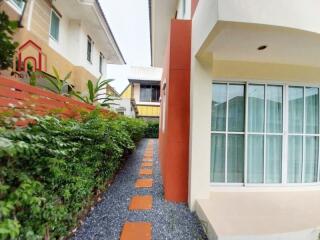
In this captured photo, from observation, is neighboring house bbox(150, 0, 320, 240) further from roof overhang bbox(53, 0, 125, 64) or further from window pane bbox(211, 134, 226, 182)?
roof overhang bbox(53, 0, 125, 64)

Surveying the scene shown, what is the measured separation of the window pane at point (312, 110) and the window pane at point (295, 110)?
7.5 inches

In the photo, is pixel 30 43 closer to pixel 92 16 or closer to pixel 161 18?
pixel 92 16

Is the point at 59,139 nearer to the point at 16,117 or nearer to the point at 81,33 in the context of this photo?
the point at 16,117

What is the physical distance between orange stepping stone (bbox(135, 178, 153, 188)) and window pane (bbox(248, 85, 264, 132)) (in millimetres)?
3330

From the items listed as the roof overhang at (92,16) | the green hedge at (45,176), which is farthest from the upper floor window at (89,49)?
the green hedge at (45,176)

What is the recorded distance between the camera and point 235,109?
5273mm

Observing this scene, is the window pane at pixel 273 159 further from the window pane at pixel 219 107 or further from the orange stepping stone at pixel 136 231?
the orange stepping stone at pixel 136 231

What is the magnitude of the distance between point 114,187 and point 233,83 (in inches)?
172

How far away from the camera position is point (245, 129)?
17.2 feet

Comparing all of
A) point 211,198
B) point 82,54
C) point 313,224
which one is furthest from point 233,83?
point 82,54

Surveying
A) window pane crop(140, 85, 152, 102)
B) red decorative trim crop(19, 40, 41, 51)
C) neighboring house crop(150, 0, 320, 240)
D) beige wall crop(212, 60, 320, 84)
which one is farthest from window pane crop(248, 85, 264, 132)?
window pane crop(140, 85, 152, 102)

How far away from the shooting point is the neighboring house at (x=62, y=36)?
6527 millimetres

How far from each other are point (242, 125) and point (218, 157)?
1038mm

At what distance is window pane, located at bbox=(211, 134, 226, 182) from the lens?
17.1 ft
